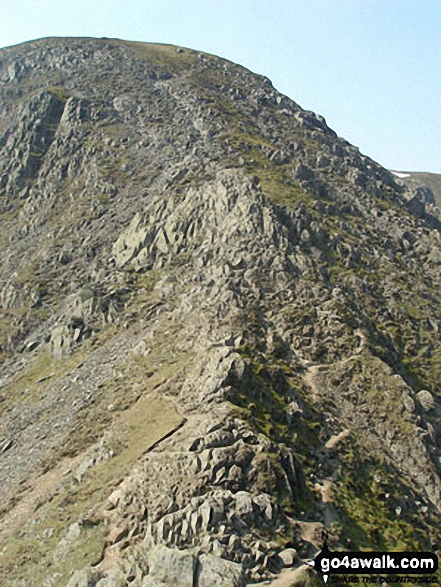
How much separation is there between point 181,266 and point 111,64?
8415 centimetres

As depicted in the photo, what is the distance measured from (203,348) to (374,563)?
2059 cm

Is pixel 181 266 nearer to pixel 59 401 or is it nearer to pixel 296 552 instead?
pixel 59 401

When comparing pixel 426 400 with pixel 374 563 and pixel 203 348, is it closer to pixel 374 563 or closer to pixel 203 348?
pixel 203 348

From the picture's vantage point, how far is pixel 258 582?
81.2ft

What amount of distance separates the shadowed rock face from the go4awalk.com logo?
41.7 inches

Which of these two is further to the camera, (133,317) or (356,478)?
(133,317)

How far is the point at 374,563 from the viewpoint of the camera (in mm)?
29875

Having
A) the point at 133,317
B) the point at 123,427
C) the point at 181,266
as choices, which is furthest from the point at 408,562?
the point at 181,266

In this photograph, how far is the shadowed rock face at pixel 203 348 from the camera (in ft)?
96.3

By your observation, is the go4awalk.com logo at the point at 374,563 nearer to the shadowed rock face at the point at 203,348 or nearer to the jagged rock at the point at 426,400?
the shadowed rock face at the point at 203,348

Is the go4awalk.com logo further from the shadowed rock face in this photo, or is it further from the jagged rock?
the jagged rock

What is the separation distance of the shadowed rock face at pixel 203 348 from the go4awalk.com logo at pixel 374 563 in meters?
1.06

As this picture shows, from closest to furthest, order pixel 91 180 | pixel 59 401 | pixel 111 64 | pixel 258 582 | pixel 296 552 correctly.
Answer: pixel 258 582
pixel 296 552
pixel 59 401
pixel 91 180
pixel 111 64

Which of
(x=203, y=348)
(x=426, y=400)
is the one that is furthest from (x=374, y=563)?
(x=426, y=400)
